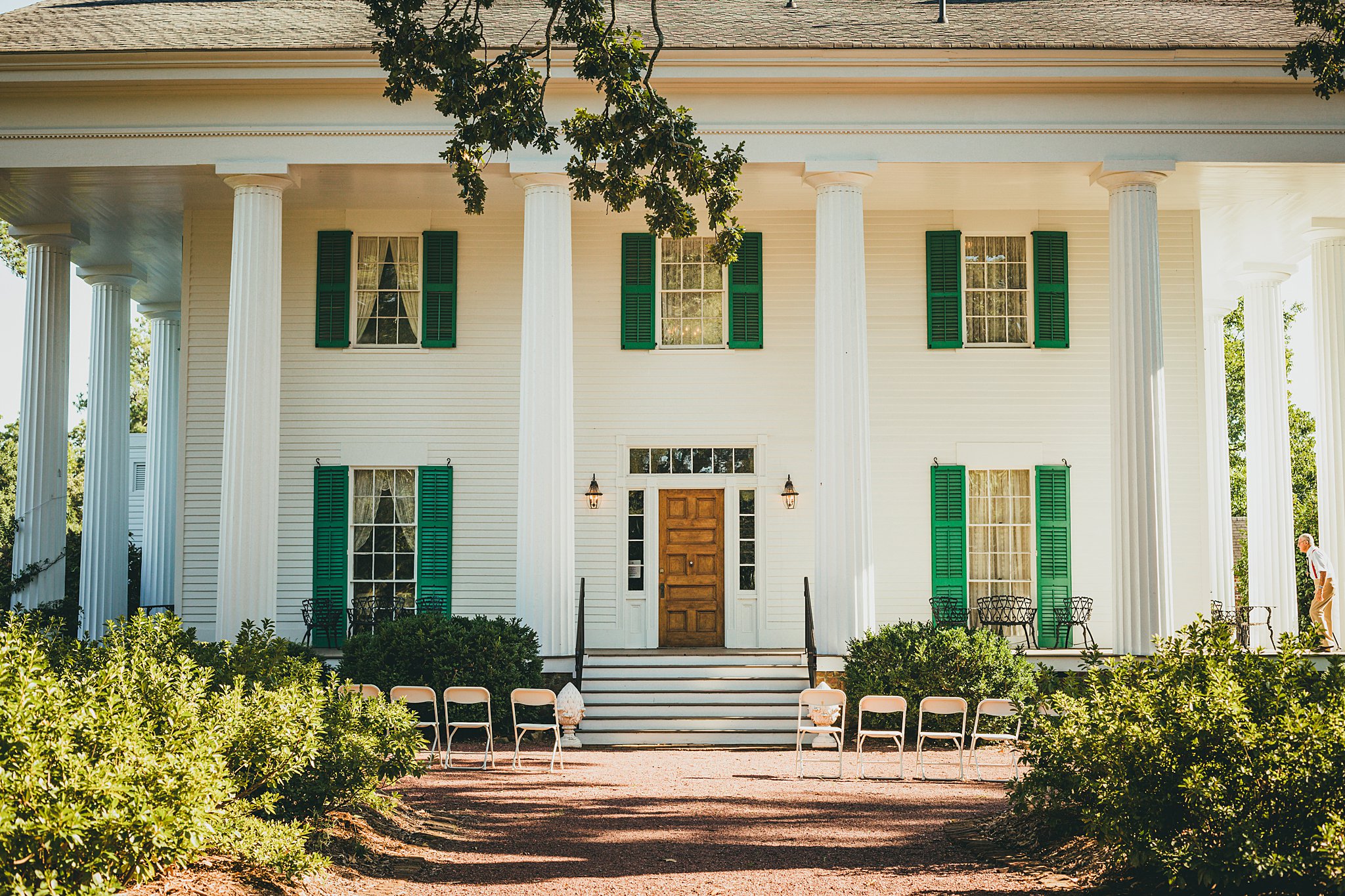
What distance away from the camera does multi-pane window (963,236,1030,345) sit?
18000 millimetres

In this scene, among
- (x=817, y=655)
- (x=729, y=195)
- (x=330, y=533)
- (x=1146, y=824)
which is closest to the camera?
(x=1146, y=824)

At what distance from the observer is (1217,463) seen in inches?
765

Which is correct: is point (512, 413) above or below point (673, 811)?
above

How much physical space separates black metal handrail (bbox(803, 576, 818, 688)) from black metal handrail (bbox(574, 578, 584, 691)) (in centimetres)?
292

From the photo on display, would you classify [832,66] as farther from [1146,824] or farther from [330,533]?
[1146,824]

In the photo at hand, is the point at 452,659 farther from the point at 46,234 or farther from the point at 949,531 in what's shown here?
the point at 46,234

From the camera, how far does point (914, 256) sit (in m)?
18.0

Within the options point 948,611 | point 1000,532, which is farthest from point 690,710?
point 1000,532

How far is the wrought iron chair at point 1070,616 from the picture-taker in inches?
680

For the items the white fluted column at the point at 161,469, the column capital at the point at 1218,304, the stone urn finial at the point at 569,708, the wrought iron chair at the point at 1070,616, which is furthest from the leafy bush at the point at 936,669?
the white fluted column at the point at 161,469

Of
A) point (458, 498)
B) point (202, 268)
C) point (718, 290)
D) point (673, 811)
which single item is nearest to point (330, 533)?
point (458, 498)

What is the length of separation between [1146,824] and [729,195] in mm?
5725

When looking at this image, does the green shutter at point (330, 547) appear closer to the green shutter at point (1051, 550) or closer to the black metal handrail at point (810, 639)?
the black metal handrail at point (810, 639)

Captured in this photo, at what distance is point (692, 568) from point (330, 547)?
5.31 metres
